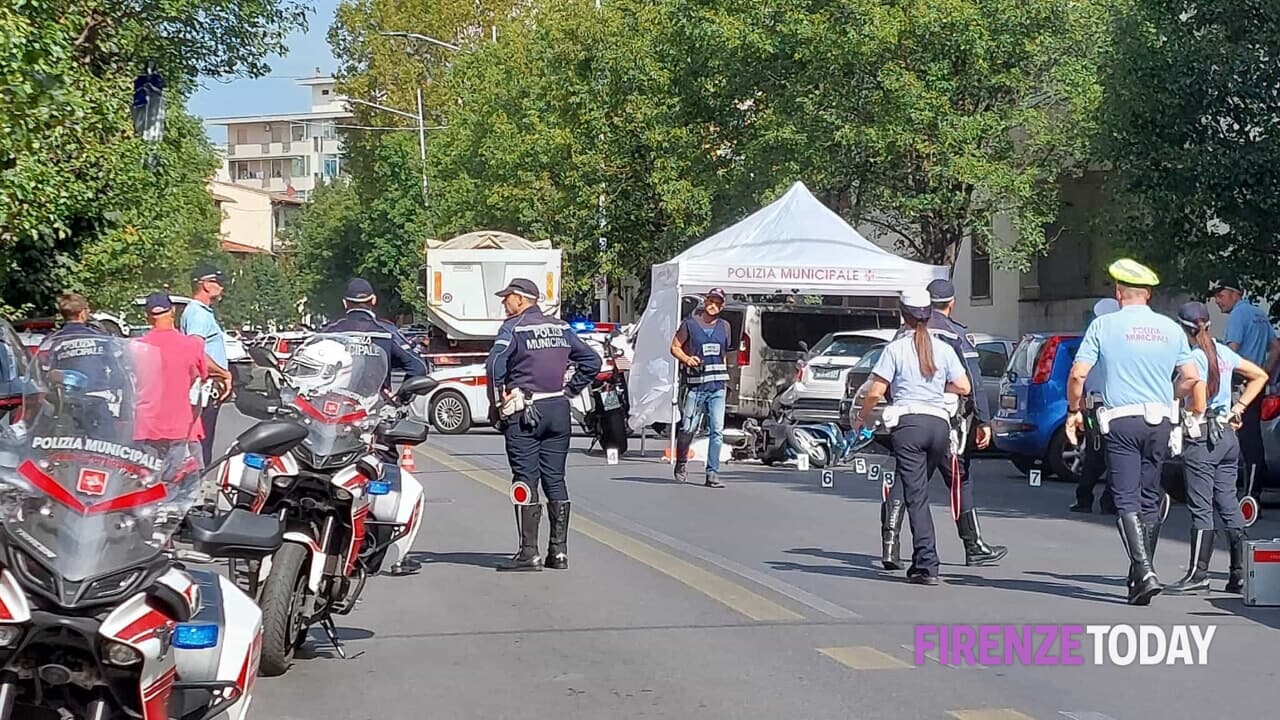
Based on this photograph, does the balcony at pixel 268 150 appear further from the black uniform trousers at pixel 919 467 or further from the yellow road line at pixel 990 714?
the yellow road line at pixel 990 714

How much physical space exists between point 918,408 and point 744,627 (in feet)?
6.97

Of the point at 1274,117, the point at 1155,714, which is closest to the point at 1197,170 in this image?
the point at 1274,117

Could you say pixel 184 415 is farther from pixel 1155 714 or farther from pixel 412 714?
pixel 1155 714

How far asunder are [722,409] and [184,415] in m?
11.8

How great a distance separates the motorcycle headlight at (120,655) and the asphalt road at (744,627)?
2595mm

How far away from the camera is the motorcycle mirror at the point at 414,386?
8.84 m

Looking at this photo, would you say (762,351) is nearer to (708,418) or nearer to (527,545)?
(708,418)

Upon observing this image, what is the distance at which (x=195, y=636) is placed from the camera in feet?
15.3

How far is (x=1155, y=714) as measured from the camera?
6.92 m

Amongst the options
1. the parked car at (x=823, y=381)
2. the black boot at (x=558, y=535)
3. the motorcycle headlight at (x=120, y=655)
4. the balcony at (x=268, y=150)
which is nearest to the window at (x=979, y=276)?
the parked car at (x=823, y=381)

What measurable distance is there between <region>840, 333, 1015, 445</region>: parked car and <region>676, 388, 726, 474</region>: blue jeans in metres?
1.39

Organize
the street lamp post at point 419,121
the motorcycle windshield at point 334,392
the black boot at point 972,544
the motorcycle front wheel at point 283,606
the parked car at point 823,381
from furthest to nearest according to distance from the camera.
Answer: the street lamp post at point 419,121, the parked car at point 823,381, the black boot at point 972,544, the motorcycle windshield at point 334,392, the motorcycle front wheel at point 283,606

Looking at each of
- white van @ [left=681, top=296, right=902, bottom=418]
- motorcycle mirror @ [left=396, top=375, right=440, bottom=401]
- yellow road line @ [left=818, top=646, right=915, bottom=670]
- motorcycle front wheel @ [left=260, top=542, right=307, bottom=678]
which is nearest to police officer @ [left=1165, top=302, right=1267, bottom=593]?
yellow road line @ [left=818, top=646, right=915, bottom=670]

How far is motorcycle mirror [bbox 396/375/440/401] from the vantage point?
884cm
